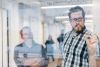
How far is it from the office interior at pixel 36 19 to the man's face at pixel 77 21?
0.32m

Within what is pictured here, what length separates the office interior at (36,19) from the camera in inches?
114

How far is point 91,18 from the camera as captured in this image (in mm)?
2834

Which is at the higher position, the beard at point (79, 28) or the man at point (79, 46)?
the beard at point (79, 28)

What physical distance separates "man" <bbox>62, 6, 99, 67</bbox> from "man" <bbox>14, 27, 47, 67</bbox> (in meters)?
0.70

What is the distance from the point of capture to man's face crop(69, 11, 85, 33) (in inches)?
88.4

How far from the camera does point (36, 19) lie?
376 centimetres

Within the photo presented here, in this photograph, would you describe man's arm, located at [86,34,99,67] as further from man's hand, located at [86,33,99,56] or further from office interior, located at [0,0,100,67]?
office interior, located at [0,0,100,67]

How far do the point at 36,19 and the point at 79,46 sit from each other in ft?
6.10

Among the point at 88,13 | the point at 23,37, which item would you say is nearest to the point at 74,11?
the point at 88,13

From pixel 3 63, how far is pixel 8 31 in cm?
77

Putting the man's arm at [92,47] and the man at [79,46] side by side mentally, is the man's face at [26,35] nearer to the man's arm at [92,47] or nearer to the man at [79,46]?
the man at [79,46]

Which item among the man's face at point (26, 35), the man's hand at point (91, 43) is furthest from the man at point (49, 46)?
the man's hand at point (91, 43)

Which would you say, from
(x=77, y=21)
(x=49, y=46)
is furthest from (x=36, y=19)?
(x=77, y=21)

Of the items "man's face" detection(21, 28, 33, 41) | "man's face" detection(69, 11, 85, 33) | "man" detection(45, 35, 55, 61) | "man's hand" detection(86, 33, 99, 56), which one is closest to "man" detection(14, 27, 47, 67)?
"man's face" detection(21, 28, 33, 41)
